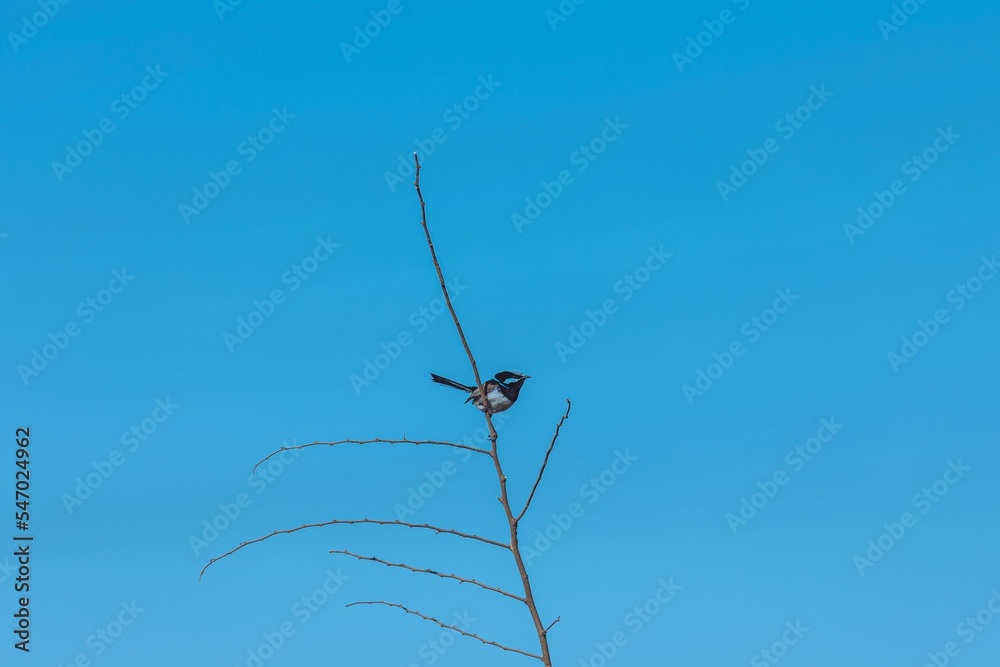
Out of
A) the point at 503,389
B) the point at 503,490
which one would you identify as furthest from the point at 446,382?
the point at 503,490

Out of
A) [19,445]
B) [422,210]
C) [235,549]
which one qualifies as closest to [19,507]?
[19,445]

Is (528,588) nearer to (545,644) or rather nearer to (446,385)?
(545,644)

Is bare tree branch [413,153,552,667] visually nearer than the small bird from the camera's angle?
Yes

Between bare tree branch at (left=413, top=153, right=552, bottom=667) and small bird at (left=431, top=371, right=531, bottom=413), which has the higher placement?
small bird at (left=431, top=371, right=531, bottom=413)

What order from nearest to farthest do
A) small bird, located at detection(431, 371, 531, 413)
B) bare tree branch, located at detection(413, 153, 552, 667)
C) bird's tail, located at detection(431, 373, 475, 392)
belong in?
bare tree branch, located at detection(413, 153, 552, 667) < bird's tail, located at detection(431, 373, 475, 392) < small bird, located at detection(431, 371, 531, 413)

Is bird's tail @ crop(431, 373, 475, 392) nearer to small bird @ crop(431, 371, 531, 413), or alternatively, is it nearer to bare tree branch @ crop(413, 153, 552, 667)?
small bird @ crop(431, 371, 531, 413)

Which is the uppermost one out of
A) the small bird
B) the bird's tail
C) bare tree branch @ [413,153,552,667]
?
the small bird

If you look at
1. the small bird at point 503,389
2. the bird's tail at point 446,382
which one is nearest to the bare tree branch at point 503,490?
the bird's tail at point 446,382

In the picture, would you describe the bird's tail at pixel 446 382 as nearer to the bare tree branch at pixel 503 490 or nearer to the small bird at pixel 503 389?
the small bird at pixel 503 389

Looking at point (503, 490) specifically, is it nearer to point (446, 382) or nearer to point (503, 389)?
point (446, 382)

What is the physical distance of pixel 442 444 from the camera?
10.3 feet

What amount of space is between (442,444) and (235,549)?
76 cm

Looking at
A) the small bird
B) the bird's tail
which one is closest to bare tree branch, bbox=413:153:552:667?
the bird's tail

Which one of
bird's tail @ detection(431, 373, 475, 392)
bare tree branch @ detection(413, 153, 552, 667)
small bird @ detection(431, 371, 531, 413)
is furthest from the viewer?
small bird @ detection(431, 371, 531, 413)
